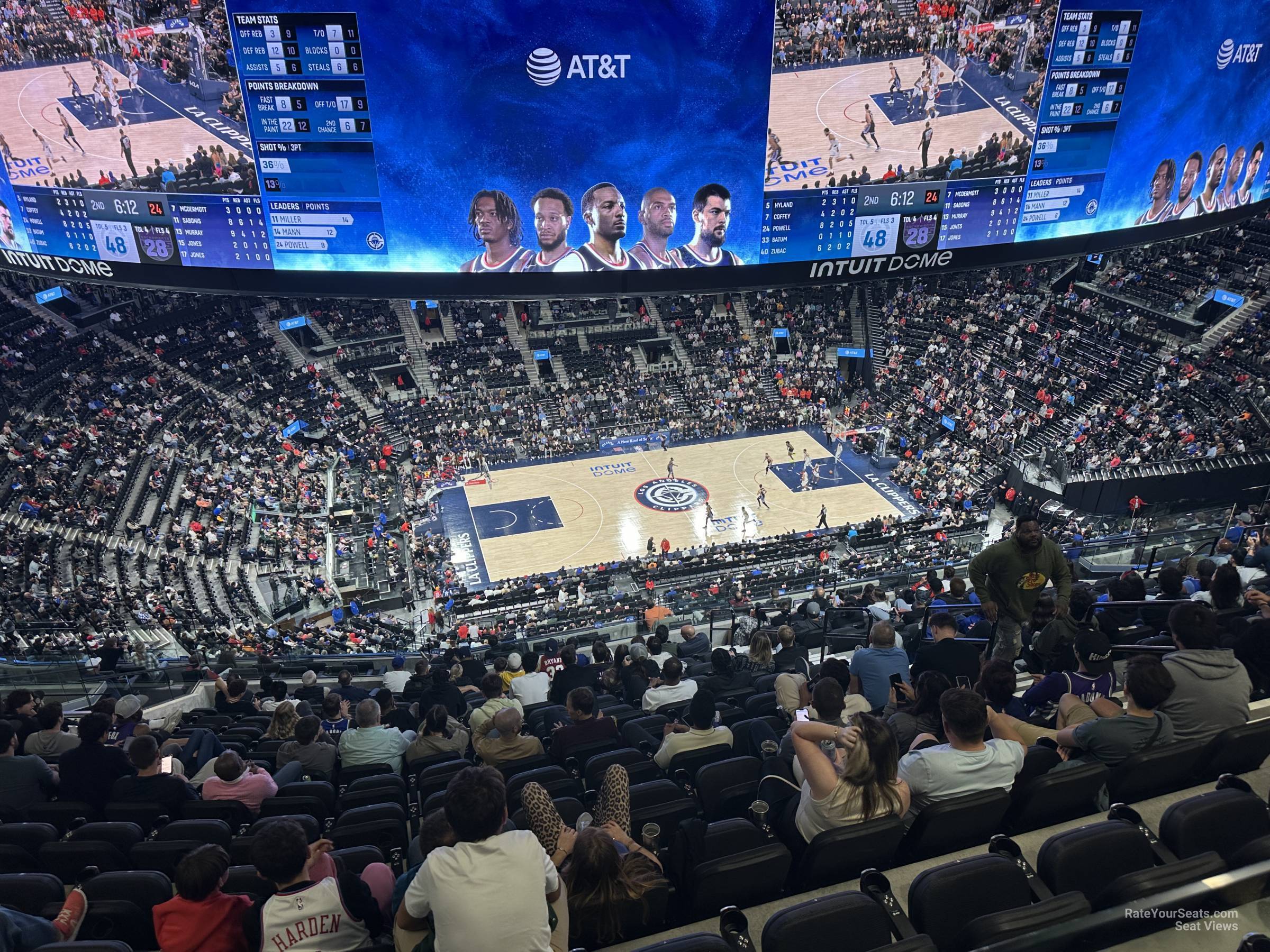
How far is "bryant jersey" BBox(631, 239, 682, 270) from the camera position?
3328 centimetres

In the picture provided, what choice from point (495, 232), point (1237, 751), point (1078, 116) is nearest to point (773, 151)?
point (495, 232)

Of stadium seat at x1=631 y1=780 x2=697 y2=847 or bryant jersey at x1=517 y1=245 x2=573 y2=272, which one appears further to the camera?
bryant jersey at x1=517 y1=245 x2=573 y2=272

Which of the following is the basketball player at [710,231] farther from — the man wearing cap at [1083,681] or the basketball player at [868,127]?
the man wearing cap at [1083,681]

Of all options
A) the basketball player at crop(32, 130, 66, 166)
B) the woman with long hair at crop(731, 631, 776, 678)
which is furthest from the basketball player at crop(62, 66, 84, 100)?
the woman with long hair at crop(731, 631, 776, 678)

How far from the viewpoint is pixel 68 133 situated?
31.0 metres

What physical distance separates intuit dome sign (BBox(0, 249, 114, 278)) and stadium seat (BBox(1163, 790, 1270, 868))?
122 feet

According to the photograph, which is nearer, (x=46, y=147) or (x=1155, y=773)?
(x=1155, y=773)

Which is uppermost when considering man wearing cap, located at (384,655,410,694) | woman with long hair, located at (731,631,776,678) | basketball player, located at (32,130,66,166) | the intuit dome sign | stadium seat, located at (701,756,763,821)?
basketball player, located at (32,130,66,166)

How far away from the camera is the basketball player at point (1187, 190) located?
34.2m

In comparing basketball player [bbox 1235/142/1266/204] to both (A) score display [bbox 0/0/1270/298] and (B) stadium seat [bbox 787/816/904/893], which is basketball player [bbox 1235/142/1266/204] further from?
(B) stadium seat [bbox 787/816/904/893]

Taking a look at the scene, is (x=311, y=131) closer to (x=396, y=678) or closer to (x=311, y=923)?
(x=396, y=678)

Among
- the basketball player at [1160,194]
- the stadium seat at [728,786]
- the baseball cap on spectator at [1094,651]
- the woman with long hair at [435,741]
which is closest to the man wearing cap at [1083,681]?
the baseball cap on spectator at [1094,651]

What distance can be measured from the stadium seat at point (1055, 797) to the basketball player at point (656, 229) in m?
29.5

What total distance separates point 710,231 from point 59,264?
24.7 m
